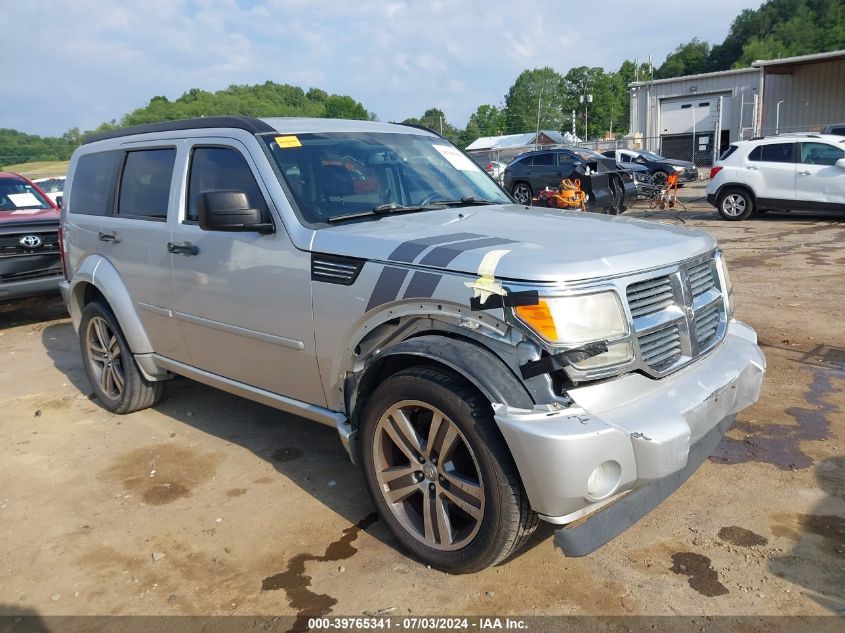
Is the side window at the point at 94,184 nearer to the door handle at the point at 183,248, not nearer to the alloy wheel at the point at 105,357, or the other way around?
the alloy wheel at the point at 105,357

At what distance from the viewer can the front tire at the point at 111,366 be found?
4.91m

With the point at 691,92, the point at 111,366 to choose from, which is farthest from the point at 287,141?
the point at 691,92

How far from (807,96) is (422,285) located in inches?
1660

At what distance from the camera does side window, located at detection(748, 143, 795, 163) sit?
13820mm

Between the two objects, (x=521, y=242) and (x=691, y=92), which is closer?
(x=521, y=242)

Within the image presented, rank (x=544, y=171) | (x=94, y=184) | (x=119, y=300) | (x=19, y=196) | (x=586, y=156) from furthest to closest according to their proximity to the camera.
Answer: (x=544, y=171)
(x=586, y=156)
(x=19, y=196)
(x=94, y=184)
(x=119, y=300)

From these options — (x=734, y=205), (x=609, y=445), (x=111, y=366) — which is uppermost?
(x=609, y=445)

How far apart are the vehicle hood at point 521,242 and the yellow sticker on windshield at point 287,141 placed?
2.14 ft

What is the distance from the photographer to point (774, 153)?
46.2 ft

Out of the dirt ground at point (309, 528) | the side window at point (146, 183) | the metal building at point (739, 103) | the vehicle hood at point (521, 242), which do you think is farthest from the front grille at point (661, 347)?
A: the metal building at point (739, 103)

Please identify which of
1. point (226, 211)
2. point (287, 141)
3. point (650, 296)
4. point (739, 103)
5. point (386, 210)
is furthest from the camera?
point (739, 103)

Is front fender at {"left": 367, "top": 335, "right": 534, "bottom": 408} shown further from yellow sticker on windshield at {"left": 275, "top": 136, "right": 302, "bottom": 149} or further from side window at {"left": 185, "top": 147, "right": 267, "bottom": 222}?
yellow sticker on windshield at {"left": 275, "top": 136, "right": 302, "bottom": 149}

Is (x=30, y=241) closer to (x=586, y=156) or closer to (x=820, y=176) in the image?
(x=820, y=176)

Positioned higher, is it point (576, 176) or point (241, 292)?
point (576, 176)
